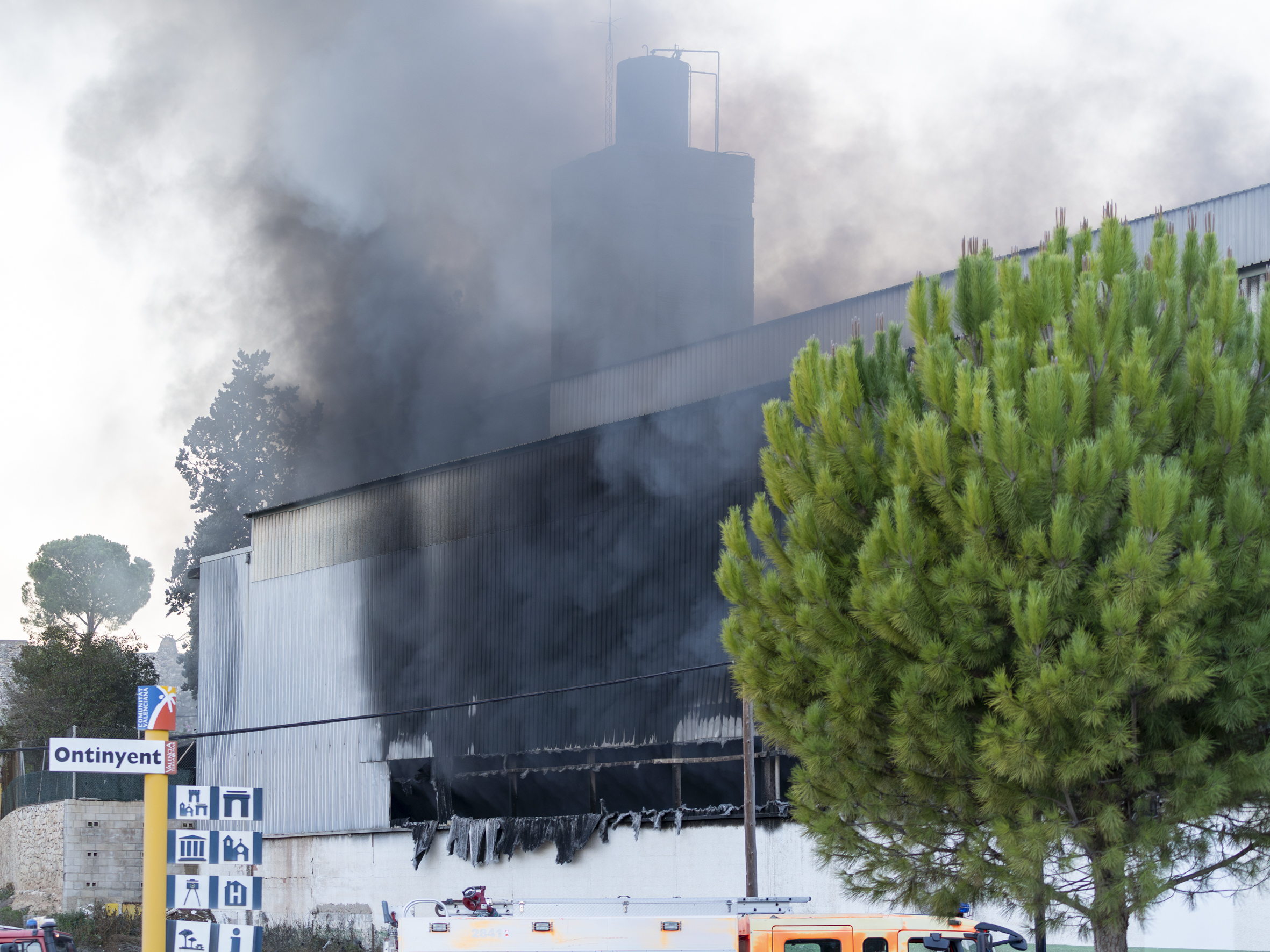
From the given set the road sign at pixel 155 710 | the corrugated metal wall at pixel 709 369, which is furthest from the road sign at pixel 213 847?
the corrugated metal wall at pixel 709 369

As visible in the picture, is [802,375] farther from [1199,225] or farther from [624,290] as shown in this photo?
[624,290]

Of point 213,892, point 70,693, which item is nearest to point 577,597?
point 213,892

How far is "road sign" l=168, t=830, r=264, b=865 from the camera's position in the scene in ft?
46.6

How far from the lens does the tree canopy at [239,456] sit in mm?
62500

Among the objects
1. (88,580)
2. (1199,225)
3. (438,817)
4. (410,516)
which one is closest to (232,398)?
(88,580)

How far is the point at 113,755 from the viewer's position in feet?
44.5

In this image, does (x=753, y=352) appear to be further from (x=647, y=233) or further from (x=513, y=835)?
(x=647, y=233)

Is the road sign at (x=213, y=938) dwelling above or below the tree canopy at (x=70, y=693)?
below

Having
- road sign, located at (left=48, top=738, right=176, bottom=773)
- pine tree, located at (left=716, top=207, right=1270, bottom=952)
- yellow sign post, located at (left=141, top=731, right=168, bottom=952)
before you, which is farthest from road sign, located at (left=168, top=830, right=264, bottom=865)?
pine tree, located at (left=716, top=207, right=1270, bottom=952)

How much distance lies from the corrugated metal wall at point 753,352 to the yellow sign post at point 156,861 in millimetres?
12531

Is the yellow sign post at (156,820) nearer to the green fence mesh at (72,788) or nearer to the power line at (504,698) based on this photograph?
the power line at (504,698)

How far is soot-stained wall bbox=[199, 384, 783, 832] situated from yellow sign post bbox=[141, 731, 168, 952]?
12.3 meters

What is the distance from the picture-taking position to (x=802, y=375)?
38.3 ft

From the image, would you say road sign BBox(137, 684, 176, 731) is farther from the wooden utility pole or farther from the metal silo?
the metal silo
